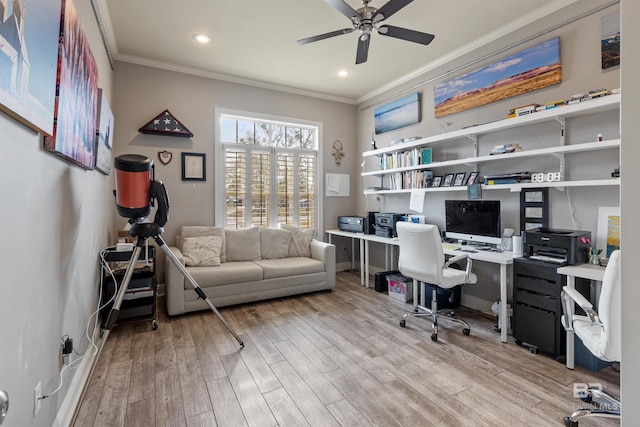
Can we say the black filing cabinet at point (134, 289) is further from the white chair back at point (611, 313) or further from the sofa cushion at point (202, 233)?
the white chair back at point (611, 313)

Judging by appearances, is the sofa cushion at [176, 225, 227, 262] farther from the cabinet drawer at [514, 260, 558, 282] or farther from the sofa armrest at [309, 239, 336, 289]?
the cabinet drawer at [514, 260, 558, 282]

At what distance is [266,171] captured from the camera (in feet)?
15.4

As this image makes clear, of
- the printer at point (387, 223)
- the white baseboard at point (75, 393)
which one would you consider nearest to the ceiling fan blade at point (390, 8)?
the printer at point (387, 223)

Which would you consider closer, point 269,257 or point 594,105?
point 594,105

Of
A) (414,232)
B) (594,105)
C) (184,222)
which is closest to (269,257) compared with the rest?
(184,222)

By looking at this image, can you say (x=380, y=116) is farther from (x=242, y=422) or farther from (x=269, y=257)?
(x=242, y=422)

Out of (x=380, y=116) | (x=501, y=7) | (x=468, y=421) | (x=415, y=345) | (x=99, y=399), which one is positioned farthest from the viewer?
(x=380, y=116)

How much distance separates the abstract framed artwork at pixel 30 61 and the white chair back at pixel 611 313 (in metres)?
2.58

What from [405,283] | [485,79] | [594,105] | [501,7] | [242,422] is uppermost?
[501,7]

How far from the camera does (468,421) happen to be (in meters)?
1.72

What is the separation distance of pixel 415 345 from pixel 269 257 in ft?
7.46

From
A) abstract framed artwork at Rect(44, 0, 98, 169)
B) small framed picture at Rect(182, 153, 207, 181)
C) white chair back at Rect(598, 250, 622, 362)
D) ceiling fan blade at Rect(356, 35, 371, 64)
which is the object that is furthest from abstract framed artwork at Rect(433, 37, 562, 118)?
abstract framed artwork at Rect(44, 0, 98, 169)

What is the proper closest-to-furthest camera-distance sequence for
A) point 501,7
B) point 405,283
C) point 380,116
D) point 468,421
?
point 468,421 < point 501,7 < point 405,283 < point 380,116

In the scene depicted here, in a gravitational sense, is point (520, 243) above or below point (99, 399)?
above
